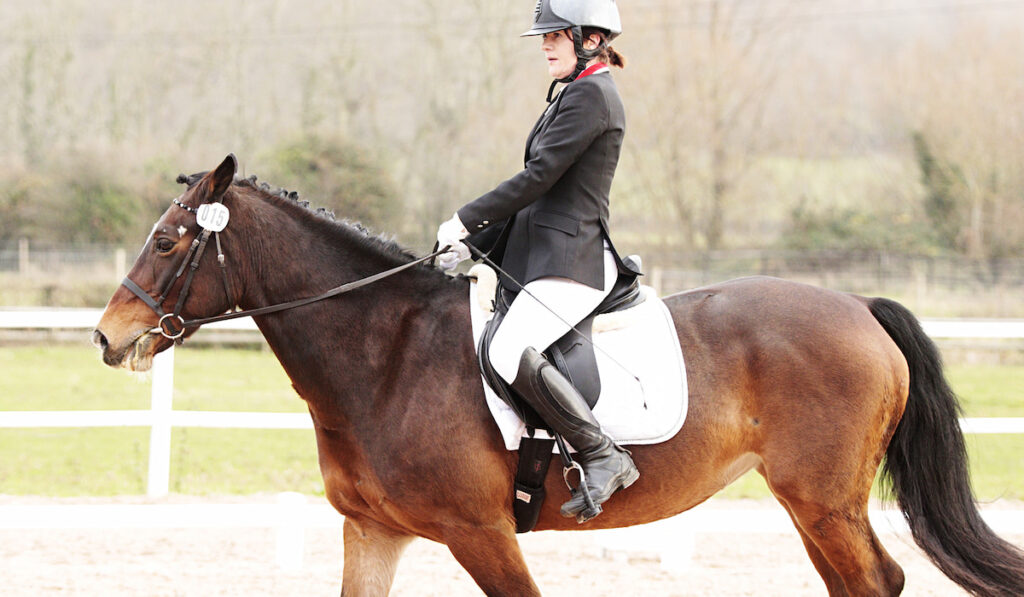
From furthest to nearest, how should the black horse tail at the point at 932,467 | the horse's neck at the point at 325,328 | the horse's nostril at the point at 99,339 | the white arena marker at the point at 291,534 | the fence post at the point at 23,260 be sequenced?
the fence post at the point at 23,260, the white arena marker at the point at 291,534, the black horse tail at the point at 932,467, the horse's neck at the point at 325,328, the horse's nostril at the point at 99,339

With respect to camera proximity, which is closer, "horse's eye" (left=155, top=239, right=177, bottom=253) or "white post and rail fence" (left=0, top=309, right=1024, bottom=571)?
"horse's eye" (left=155, top=239, right=177, bottom=253)

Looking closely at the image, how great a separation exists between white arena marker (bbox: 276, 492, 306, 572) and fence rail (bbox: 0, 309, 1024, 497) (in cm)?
69

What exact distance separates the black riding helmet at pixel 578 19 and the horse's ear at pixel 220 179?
1139 mm

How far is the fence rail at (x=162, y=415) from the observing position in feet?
20.0

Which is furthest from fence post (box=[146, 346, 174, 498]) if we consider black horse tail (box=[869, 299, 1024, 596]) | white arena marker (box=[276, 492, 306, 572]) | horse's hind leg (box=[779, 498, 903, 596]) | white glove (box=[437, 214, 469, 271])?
black horse tail (box=[869, 299, 1024, 596])

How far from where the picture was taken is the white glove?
3361 millimetres

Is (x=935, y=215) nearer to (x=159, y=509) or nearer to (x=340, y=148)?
(x=340, y=148)

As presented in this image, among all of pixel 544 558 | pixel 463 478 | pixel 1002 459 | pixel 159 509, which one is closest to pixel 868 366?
pixel 463 478

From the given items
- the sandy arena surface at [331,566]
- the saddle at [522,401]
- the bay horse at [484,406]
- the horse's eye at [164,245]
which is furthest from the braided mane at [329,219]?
the sandy arena surface at [331,566]

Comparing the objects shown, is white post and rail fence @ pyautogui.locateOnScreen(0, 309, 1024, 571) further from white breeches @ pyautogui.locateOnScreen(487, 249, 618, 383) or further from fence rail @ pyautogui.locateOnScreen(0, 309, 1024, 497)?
white breeches @ pyautogui.locateOnScreen(487, 249, 618, 383)

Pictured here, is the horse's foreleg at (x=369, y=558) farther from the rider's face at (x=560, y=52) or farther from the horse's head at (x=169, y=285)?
the rider's face at (x=560, y=52)

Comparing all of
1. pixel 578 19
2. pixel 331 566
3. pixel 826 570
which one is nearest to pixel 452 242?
pixel 578 19

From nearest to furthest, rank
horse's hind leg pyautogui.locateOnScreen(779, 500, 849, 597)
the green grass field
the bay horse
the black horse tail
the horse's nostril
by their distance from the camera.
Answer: the horse's nostril
the bay horse
the black horse tail
horse's hind leg pyautogui.locateOnScreen(779, 500, 849, 597)
the green grass field

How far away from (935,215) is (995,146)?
7.05 feet
